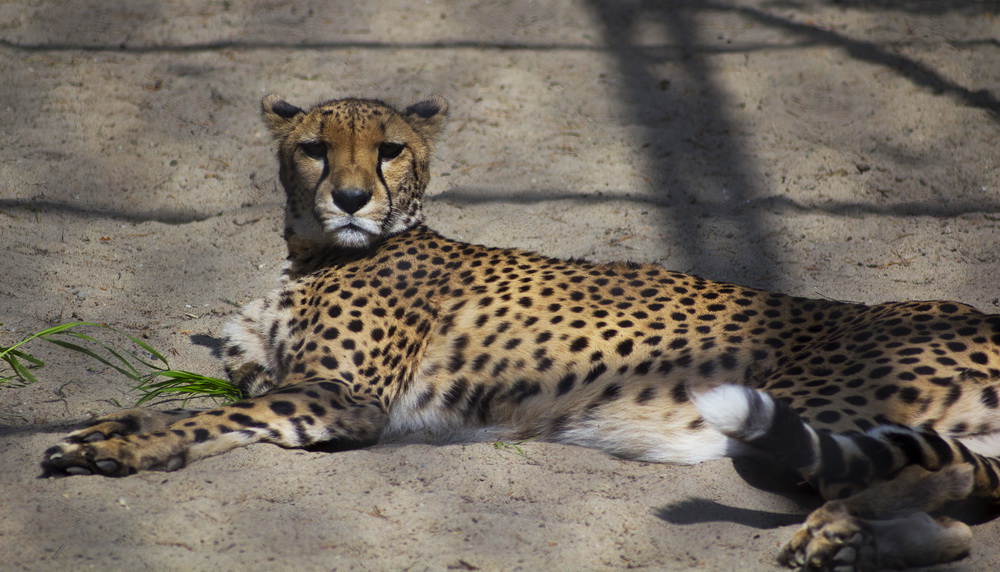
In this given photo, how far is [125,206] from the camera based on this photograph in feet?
14.4

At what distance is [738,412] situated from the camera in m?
2.07

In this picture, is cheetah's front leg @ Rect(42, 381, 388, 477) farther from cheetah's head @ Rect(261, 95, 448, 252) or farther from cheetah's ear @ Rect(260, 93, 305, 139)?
cheetah's ear @ Rect(260, 93, 305, 139)

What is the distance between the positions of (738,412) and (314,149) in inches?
71.5

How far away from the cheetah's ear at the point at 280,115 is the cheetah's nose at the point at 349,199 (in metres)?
0.49

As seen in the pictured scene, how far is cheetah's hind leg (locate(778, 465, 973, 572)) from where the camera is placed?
2.02m

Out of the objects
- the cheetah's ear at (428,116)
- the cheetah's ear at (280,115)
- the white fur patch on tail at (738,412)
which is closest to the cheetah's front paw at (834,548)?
the white fur patch on tail at (738,412)

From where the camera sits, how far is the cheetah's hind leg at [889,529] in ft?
6.62

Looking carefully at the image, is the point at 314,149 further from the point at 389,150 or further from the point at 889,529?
the point at 889,529

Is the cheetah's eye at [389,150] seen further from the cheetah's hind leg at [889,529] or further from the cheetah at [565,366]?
the cheetah's hind leg at [889,529]

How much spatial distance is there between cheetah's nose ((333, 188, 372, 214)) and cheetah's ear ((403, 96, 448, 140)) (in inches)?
20.6

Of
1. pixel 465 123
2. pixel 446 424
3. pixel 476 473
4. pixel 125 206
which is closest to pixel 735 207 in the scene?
pixel 465 123

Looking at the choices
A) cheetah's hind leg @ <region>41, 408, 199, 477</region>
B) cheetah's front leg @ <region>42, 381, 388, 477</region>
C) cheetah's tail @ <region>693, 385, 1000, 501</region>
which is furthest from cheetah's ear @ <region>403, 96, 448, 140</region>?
cheetah's tail @ <region>693, 385, 1000, 501</region>

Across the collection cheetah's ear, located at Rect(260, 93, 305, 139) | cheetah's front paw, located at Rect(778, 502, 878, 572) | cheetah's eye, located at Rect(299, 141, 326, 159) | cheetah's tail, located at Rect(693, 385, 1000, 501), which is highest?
cheetah's ear, located at Rect(260, 93, 305, 139)

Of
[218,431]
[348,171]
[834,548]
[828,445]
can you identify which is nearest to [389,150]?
[348,171]
